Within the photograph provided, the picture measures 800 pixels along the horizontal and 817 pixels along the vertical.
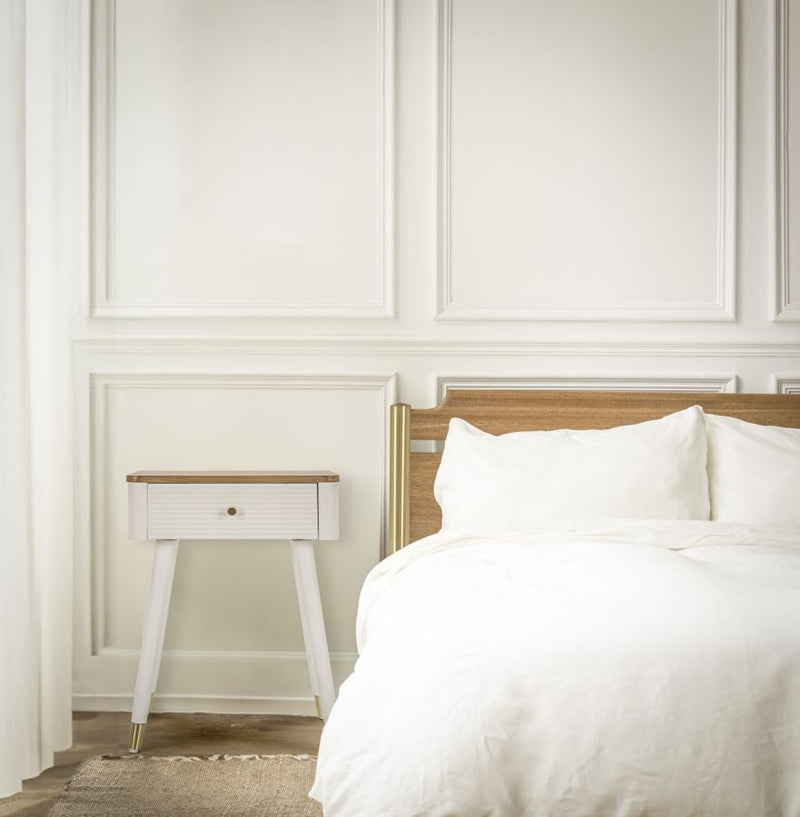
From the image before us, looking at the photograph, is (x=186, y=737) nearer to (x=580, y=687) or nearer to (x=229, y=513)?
(x=229, y=513)

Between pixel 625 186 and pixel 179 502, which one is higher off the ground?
pixel 625 186

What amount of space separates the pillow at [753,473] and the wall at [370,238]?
1.14 ft

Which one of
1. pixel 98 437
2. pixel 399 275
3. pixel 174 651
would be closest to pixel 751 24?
pixel 399 275

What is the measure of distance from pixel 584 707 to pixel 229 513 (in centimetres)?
136

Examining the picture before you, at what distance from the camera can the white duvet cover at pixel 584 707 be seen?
1.03m

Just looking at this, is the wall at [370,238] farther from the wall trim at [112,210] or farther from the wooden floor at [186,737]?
the wooden floor at [186,737]

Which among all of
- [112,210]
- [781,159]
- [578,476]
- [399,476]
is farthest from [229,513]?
[781,159]

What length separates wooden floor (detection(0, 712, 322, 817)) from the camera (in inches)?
84.3

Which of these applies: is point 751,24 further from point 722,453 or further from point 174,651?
point 174,651

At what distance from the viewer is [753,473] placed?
2.08m

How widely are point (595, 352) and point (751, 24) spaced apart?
115 centimetres

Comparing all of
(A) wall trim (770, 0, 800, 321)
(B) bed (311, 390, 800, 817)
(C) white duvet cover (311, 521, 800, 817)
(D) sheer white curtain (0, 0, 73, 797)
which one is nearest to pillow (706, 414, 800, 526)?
(B) bed (311, 390, 800, 817)

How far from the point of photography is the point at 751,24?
2527 mm

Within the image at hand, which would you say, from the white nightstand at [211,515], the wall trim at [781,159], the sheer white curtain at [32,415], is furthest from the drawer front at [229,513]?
the wall trim at [781,159]
